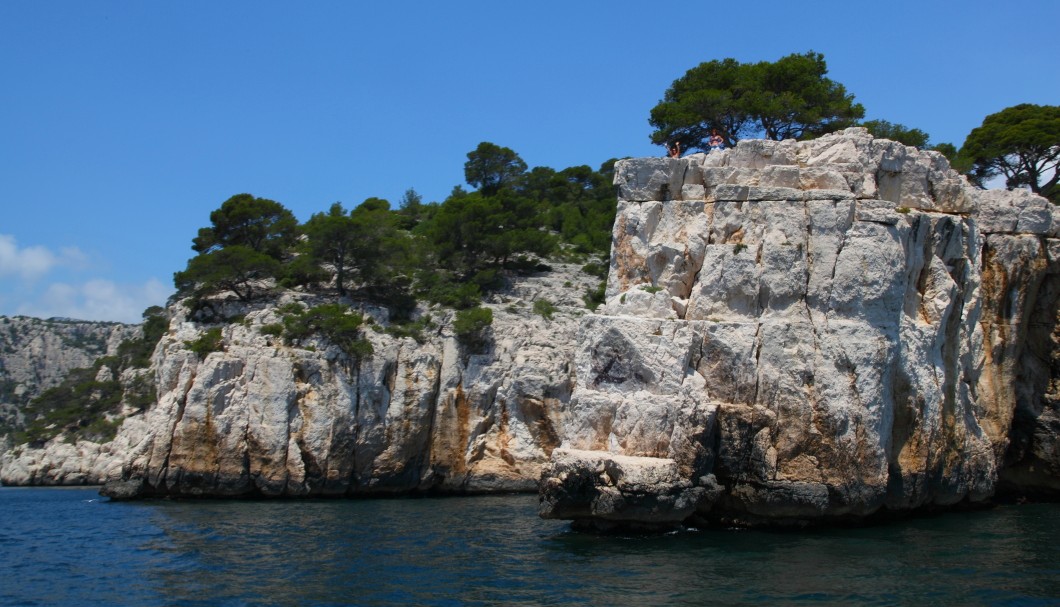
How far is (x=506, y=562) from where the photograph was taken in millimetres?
17469

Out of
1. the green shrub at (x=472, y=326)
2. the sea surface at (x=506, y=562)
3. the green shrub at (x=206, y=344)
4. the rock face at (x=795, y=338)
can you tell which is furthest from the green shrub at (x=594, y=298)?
the green shrub at (x=206, y=344)

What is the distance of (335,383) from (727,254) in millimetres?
15219

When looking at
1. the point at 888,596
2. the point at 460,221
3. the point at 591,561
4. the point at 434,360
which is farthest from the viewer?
the point at 460,221

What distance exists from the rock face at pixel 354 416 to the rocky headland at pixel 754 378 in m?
0.09

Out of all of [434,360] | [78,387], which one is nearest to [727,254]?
[434,360]

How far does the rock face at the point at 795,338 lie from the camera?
20469 mm

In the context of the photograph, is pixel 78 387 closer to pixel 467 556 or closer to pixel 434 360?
pixel 434 360

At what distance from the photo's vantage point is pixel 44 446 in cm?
5100

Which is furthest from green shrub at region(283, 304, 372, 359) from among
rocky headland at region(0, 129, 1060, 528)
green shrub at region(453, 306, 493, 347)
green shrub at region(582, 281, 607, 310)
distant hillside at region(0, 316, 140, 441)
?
distant hillside at region(0, 316, 140, 441)

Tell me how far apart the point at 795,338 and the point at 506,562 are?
9049 millimetres

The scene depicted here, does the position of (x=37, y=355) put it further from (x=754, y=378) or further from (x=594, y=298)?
(x=754, y=378)

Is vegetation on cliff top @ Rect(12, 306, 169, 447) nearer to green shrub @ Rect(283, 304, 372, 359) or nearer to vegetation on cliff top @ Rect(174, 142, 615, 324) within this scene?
vegetation on cliff top @ Rect(174, 142, 615, 324)

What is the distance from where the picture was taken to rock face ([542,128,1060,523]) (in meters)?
20.5

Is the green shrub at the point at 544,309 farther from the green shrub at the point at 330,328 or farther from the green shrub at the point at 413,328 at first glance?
the green shrub at the point at 330,328
